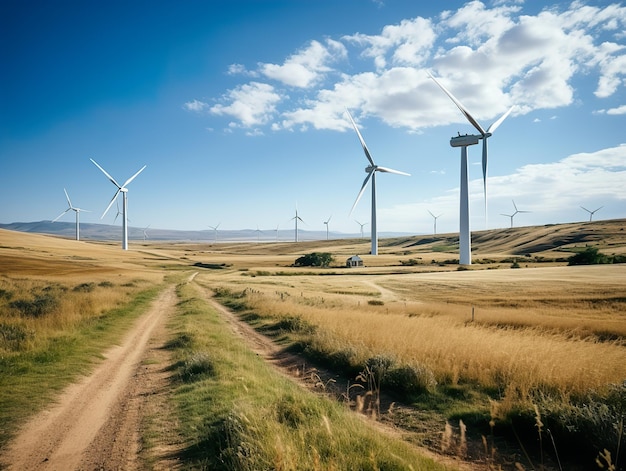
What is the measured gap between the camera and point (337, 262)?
372 ft

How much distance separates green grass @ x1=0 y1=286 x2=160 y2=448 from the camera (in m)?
8.95

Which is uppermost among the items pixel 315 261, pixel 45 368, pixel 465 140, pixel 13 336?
pixel 465 140

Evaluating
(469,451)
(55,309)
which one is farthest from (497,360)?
(55,309)

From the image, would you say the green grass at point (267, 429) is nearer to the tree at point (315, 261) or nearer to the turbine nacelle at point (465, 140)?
the turbine nacelle at point (465, 140)

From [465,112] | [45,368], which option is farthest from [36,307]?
[465,112]

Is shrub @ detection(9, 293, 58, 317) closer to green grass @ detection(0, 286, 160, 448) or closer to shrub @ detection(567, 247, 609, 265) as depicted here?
green grass @ detection(0, 286, 160, 448)

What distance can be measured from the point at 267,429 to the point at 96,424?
14.3ft

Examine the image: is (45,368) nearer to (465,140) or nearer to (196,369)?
(196,369)

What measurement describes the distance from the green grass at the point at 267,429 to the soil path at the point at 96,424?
86 centimetres

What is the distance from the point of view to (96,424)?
27.2 ft

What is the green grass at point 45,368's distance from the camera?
895 cm

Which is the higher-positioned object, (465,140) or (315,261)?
(465,140)

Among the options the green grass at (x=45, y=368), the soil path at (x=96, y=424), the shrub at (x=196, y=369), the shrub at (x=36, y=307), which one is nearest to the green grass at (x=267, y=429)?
the shrub at (x=196, y=369)

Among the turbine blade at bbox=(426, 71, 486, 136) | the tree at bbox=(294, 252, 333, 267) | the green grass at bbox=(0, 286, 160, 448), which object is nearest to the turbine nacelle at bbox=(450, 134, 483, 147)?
the turbine blade at bbox=(426, 71, 486, 136)
